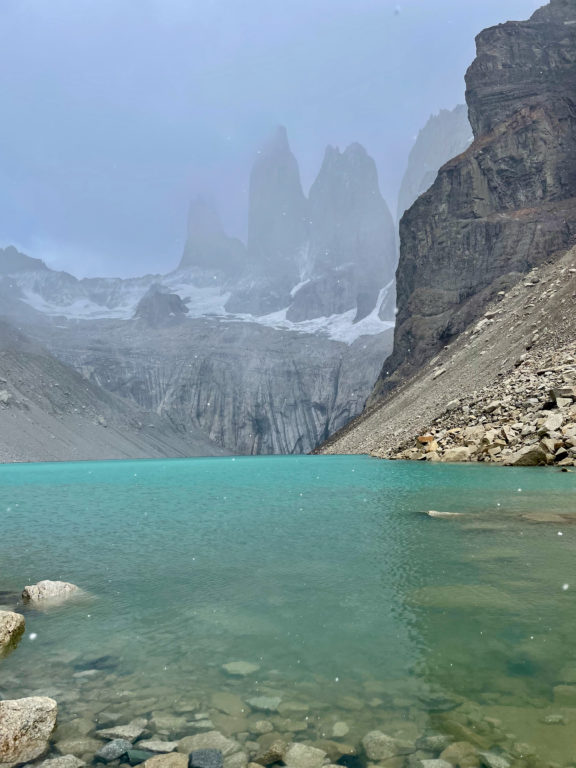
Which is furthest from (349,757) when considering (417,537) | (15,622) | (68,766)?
(417,537)

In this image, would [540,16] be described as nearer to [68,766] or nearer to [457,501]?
[457,501]

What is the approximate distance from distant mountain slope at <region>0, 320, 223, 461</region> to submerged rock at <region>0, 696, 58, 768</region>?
9885 centimetres

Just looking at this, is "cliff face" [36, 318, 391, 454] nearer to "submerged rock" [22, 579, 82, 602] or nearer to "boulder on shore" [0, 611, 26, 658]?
"submerged rock" [22, 579, 82, 602]

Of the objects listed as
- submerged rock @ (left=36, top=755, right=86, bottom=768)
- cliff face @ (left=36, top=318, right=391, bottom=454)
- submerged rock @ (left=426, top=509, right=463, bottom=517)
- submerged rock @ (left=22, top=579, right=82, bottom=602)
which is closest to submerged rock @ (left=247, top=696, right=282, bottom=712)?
submerged rock @ (left=36, top=755, right=86, bottom=768)

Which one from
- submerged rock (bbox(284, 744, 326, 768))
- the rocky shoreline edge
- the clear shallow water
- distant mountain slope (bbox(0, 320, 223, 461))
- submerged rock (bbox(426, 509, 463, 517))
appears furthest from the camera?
distant mountain slope (bbox(0, 320, 223, 461))

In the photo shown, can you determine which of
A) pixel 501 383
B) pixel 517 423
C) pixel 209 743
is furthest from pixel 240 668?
pixel 501 383

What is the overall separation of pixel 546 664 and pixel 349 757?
2711 millimetres

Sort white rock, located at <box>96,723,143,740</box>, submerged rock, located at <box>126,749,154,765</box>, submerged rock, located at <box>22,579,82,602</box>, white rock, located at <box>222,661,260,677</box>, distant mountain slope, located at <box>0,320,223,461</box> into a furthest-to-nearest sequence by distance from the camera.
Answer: distant mountain slope, located at <box>0,320,223,461</box> → submerged rock, located at <box>22,579,82,602</box> → white rock, located at <box>222,661,260,677</box> → white rock, located at <box>96,723,143,740</box> → submerged rock, located at <box>126,749,154,765</box>

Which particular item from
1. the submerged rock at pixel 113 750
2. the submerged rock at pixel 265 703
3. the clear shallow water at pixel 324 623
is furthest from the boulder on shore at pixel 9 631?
the submerged rock at pixel 265 703

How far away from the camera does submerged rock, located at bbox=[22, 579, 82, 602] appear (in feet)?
29.3

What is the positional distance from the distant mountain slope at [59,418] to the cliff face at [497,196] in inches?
2402

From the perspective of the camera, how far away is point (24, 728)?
4703 mm

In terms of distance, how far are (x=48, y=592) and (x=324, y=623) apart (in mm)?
4933

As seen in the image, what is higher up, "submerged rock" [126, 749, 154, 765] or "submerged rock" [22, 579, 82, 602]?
"submerged rock" [126, 749, 154, 765]
